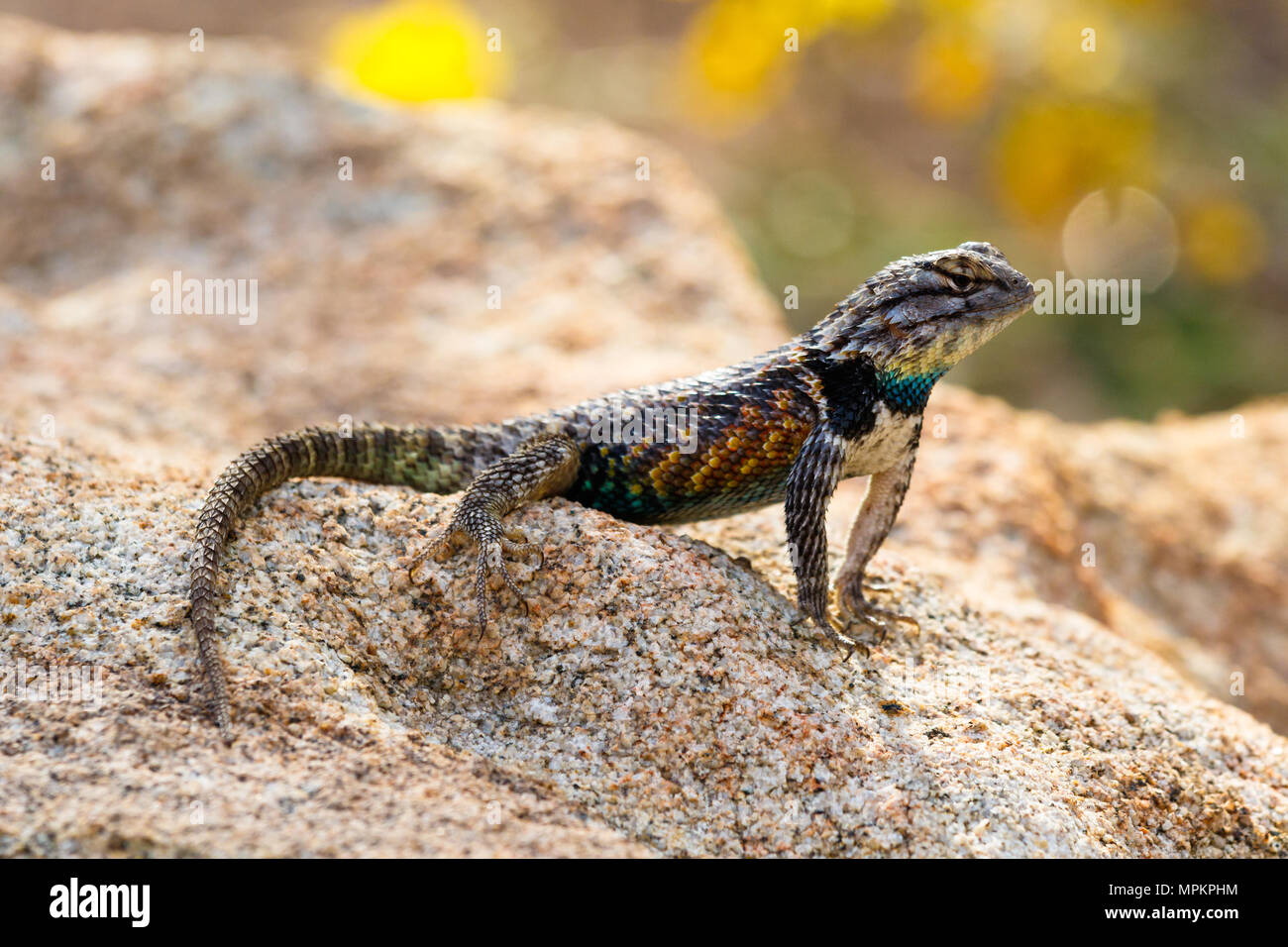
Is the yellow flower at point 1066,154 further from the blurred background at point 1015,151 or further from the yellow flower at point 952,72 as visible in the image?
the yellow flower at point 952,72

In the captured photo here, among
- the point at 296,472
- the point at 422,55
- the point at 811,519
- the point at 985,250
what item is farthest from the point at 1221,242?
the point at 296,472

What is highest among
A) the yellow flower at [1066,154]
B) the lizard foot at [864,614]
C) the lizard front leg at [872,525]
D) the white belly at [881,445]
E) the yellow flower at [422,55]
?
the yellow flower at [422,55]

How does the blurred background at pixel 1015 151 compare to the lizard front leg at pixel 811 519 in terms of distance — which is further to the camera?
the blurred background at pixel 1015 151

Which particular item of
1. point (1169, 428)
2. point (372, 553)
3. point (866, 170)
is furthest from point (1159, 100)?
point (372, 553)

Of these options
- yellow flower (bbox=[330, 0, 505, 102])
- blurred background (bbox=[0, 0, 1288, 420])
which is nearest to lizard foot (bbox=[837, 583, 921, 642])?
blurred background (bbox=[0, 0, 1288, 420])

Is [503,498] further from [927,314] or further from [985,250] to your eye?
[985,250]

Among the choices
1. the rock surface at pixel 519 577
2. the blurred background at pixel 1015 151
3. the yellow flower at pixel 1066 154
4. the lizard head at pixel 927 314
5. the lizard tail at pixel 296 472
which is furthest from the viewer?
the yellow flower at pixel 1066 154

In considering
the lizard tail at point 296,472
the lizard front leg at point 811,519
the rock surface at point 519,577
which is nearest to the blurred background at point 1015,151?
the rock surface at point 519,577
